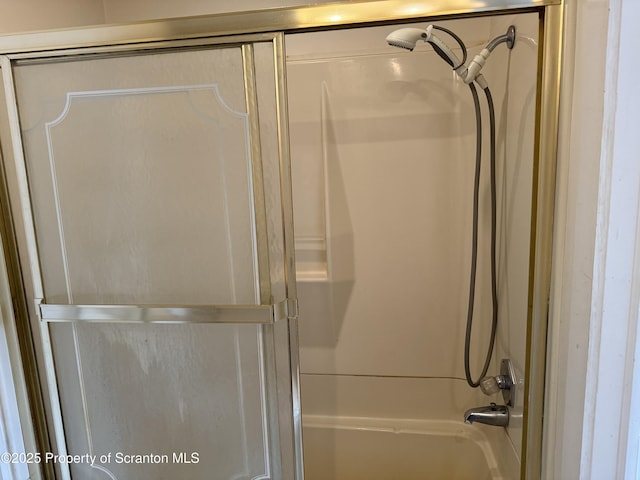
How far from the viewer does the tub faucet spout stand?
1.29 meters

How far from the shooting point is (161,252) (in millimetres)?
1037

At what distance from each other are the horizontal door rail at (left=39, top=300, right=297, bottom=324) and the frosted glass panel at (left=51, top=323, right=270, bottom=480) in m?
0.03

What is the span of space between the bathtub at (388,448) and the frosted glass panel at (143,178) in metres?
1.07

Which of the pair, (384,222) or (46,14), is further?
(384,222)

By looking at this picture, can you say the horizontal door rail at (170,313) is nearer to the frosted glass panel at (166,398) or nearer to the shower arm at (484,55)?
the frosted glass panel at (166,398)

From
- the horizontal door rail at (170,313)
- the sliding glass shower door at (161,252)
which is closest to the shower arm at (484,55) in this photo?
the sliding glass shower door at (161,252)

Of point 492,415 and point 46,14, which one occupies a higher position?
point 46,14

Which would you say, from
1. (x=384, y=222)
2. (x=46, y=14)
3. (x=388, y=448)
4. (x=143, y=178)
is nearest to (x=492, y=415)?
(x=388, y=448)

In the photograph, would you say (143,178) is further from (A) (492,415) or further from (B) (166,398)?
(A) (492,415)

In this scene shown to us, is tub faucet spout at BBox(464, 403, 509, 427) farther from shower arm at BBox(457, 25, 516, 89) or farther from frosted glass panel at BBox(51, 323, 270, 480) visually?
shower arm at BBox(457, 25, 516, 89)

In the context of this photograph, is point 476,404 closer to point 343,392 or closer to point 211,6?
point 343,392

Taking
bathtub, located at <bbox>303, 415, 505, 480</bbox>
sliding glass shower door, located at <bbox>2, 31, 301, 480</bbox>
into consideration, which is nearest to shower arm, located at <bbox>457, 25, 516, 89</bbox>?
sliding glass shower door, located at <bbox>2, 31, 301, 480</bbox>

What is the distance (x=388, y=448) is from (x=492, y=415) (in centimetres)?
59

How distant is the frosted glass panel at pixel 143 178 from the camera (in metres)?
0.95
